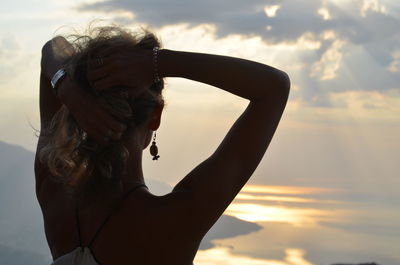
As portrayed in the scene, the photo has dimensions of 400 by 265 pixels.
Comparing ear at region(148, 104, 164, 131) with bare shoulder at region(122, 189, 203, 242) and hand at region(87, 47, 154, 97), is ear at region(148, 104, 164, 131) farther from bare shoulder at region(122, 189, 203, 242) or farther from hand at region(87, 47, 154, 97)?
bare shoulder at region(122, 189, 203, 242)

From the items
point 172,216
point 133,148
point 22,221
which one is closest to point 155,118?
point 133,148

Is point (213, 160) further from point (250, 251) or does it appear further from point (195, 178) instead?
point (250, 251)

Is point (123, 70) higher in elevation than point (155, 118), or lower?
higher

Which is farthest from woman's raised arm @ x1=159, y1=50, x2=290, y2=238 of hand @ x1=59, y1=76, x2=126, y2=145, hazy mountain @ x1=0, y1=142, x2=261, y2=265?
hazy mountain @ x1=0, y1=142, x2=261, y2=265

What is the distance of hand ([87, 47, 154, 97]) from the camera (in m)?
2.09

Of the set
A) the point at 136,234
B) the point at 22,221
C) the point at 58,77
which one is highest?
the point at 22,221

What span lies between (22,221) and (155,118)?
113 m

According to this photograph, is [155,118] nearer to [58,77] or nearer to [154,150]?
[154,150]

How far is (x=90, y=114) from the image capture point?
2.04 m

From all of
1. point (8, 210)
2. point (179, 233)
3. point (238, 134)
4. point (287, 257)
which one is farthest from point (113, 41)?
point (8, 210)

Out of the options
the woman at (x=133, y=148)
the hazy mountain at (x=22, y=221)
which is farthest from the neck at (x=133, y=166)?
the hazy mountain at (x=22, y=221)

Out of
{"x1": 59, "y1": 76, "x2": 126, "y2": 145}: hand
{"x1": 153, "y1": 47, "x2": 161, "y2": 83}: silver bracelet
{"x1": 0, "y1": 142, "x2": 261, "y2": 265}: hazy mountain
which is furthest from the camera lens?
{"x1": 0, "y1": 142, "x2": 261, "y2": 265}: hazy mountain

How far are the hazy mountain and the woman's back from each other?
6294cm

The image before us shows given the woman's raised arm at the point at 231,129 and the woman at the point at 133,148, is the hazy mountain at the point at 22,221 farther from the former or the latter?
the woman's raised arm at the point at 231,129
